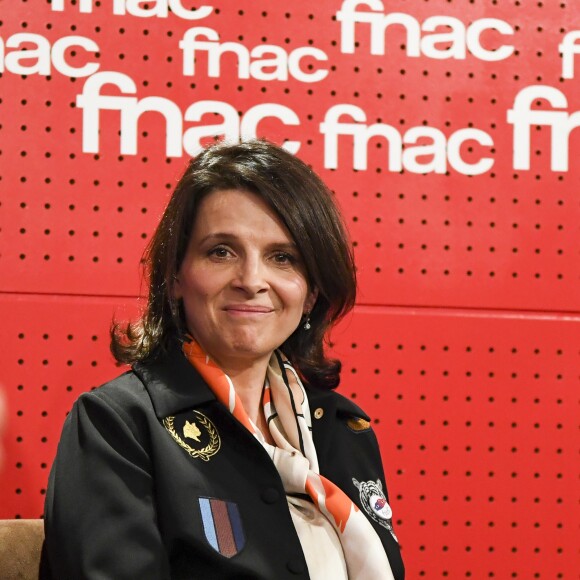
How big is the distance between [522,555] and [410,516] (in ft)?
1.27

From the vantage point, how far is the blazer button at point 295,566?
1.71 metres

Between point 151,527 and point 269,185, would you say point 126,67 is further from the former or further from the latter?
point 151,527

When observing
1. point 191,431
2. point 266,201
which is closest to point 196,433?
point 191,431

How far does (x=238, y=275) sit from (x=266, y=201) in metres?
0.16

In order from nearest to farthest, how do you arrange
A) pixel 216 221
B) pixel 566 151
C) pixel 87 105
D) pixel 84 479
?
pixel 84 479, pixel 216 221, pixel 87 105, pixel 566 151

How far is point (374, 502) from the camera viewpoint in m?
2.05

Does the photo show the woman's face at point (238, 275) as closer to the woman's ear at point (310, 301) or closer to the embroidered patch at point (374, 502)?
the woman's ear at point (310, 301)

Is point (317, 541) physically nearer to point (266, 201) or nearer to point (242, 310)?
point (242, 310)

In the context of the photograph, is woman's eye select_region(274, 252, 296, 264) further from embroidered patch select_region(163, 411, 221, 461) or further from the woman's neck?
embroidered patch select_region(163, 411, 221, 461)

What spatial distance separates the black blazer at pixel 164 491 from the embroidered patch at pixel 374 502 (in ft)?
1.04

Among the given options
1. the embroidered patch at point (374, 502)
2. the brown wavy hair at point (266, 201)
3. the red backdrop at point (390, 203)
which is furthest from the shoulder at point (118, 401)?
the red backdrop at point (390, 203)

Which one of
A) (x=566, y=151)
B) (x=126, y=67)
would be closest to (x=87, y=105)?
(x=126, y=67)

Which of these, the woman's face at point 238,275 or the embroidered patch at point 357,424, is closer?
the woman's face at point 238,275

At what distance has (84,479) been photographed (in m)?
Answer: 1.59
